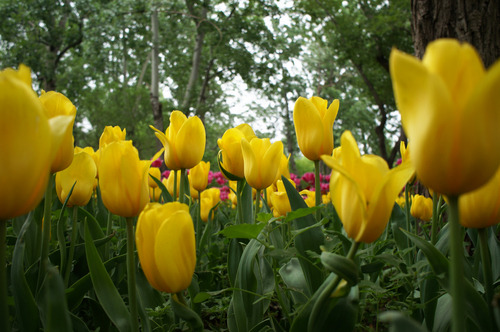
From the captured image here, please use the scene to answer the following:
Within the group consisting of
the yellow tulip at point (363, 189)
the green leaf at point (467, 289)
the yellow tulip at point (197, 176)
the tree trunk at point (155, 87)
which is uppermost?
the tree trunk at point (155, 87)

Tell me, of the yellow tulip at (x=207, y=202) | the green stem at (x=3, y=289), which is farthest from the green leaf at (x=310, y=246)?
the yellow tulip at (x=207, y=202)

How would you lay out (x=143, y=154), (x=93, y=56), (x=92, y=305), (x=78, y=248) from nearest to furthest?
(x=92, y=305)
(x=78, y=248)
(x=93, y=56)
(x=143, y=154)

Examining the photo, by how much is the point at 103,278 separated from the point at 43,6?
11881 mm

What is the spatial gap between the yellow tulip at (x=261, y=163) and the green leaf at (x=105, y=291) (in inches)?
19.3

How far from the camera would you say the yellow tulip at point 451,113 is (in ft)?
1.25

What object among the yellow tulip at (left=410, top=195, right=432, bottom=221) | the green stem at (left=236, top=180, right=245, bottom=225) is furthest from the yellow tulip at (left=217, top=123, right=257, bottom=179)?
the yellow tulip at (left=410, top=195, right=432, bottom=221)

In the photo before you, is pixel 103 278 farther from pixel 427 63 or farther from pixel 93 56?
pixel 93 56

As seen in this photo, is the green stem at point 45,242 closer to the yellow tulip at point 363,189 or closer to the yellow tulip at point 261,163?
the yellow tulip at point 261,163

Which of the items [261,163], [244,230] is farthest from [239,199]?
[244,230]

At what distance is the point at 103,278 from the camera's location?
75cm

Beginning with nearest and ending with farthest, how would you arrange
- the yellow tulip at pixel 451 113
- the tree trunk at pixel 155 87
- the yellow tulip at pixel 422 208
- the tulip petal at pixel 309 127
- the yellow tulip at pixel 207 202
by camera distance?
the yellow tulip at pixel 451 113, the tulip petal at pixel 309 127, the yellow tulip at pixel 422 208, the yellow tulip at pixel 207 202, the tree trunk at pixel 155 87

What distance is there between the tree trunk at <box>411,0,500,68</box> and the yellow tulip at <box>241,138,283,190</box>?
5.84 ft

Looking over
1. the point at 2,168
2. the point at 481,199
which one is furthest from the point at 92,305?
the point at 481,199

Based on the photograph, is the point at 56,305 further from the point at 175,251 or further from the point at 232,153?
the point at 232,153
